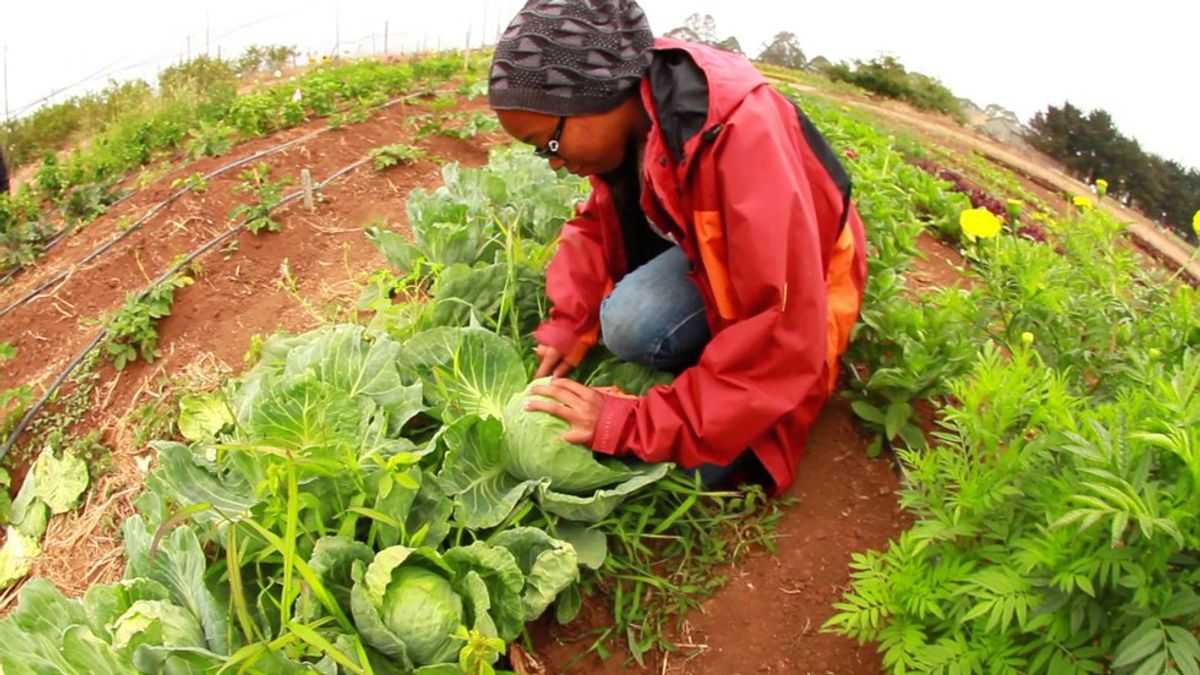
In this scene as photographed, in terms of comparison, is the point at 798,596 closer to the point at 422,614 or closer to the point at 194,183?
the point at 422,614

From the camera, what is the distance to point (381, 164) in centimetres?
465

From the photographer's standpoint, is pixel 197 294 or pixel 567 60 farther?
pixel 197 294

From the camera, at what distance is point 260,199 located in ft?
14.3

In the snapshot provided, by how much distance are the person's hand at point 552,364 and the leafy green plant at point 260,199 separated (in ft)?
7.70

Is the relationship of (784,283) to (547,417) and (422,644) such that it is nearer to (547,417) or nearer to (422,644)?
(547,417)

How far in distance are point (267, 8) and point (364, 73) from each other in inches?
307

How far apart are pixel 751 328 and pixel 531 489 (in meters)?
0.63

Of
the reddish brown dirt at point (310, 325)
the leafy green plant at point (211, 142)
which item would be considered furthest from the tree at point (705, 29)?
the leafy green plant at point (211, 142)

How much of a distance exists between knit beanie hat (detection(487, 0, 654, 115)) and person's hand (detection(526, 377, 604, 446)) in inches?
24.5

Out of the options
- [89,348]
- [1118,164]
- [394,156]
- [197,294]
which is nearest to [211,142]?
[394,156]

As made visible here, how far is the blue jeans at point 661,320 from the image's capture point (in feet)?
7.00

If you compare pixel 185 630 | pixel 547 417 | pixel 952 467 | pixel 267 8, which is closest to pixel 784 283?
pixel 952 467

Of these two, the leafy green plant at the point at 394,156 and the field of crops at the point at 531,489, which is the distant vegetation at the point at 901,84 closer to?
the leafy green plant at the point at 394,156

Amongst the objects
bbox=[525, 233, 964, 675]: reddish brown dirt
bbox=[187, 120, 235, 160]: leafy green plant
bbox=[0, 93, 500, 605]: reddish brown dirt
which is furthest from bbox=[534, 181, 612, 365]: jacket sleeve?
bbox=[187, 120, 235, 160]: leafy green plant
